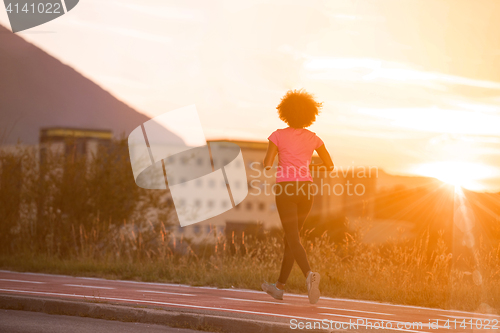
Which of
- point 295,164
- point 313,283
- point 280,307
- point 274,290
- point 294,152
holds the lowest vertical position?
point 280,307

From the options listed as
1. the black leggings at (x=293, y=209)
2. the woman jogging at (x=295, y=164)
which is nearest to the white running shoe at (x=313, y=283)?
the woman jogging at (x=295, y=164)

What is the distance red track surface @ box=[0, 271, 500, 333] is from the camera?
189 inches

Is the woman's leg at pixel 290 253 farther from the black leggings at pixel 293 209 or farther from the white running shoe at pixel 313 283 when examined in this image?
the white running shoe at pixel 313 283

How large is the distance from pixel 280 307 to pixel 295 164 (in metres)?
1.46

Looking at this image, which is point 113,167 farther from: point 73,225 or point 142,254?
point 142,254

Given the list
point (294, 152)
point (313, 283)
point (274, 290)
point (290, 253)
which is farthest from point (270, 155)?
point (274, 290)

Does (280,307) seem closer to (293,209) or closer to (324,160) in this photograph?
(293,209)

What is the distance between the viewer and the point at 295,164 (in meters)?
5.70

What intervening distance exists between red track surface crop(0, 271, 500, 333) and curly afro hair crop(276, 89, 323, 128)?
6.32ft

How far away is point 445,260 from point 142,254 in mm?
7256

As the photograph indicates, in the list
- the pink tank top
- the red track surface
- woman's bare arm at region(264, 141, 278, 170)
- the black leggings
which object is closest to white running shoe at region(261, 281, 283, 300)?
the red track surface

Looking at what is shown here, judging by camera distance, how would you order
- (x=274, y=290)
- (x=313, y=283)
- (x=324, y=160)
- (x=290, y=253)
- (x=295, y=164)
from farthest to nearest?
(x=274, y=290) → (x=290, y=253) → (x=324, y=160) → (x=295, y=164) → (x=313, y=283)

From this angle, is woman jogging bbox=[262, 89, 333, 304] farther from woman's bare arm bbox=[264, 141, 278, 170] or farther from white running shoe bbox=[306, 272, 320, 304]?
white running shoe bbox=[306, 272, 320, 304]

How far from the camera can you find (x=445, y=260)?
27.0 feet
